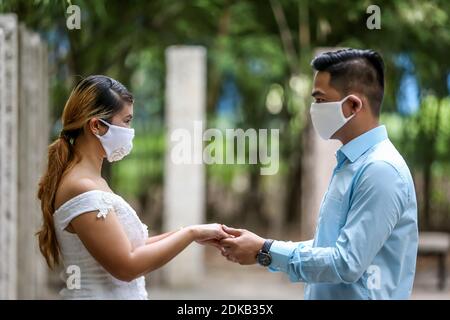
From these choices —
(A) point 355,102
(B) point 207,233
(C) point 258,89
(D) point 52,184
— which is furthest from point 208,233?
(C) point 258,89

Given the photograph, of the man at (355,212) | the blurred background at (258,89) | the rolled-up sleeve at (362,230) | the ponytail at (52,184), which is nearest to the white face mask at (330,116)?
the man at (355,212)

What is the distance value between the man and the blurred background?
368cm

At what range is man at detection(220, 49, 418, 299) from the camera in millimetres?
2227

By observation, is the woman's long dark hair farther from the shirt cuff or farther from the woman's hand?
the shirt cuff

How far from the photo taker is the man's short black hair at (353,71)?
239cm

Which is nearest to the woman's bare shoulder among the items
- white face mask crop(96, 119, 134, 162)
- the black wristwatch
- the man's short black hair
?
white face mask crop(96, 119, 134, 162)

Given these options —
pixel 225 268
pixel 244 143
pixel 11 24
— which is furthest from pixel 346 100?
pixel 244 143

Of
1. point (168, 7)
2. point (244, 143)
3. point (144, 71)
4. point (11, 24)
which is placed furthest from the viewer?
point (144, 71)

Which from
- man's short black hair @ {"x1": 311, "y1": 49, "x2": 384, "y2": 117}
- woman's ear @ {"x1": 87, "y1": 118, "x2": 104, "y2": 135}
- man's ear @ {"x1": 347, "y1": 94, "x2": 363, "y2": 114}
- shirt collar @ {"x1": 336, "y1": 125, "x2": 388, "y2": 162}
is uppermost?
man's short black hair @ {"x1": 311, "y1": 49, "x2": 384, "y2": 117}

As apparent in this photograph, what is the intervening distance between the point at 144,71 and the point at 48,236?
9.71 metres

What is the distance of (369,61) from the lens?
241cm

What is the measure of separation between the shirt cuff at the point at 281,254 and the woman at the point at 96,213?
8.9 inches
